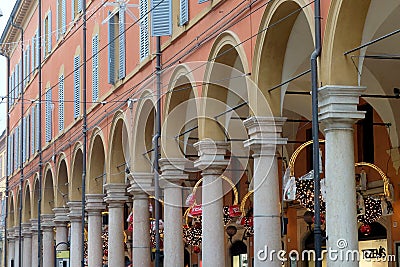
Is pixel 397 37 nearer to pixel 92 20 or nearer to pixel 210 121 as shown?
pixel 210 121

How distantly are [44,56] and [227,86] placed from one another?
784 inches

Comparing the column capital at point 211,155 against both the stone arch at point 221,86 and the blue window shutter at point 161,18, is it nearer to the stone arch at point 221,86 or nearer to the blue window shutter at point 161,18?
the stone arch at point 221,86

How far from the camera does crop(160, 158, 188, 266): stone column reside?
19.3 meters

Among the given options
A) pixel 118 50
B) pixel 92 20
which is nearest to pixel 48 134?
pixel 92 20

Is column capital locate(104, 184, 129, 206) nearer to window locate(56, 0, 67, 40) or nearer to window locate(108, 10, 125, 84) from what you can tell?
window locate(108, 10, 125, 84)

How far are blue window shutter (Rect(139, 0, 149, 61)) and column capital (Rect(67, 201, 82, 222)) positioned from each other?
25.2 ft

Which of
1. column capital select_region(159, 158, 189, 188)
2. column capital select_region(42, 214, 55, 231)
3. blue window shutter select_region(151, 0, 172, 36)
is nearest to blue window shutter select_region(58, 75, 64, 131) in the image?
column capital select_region(42, 214, 55, 231)

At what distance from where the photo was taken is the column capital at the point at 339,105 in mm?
12203

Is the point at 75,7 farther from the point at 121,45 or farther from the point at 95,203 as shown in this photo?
the point at 95,203

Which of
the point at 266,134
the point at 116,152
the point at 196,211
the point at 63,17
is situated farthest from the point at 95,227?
the point at 266,134

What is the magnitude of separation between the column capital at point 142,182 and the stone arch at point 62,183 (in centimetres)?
856

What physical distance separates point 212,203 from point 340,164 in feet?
17.3

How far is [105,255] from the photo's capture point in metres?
32.8

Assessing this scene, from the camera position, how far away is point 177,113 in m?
19.3
